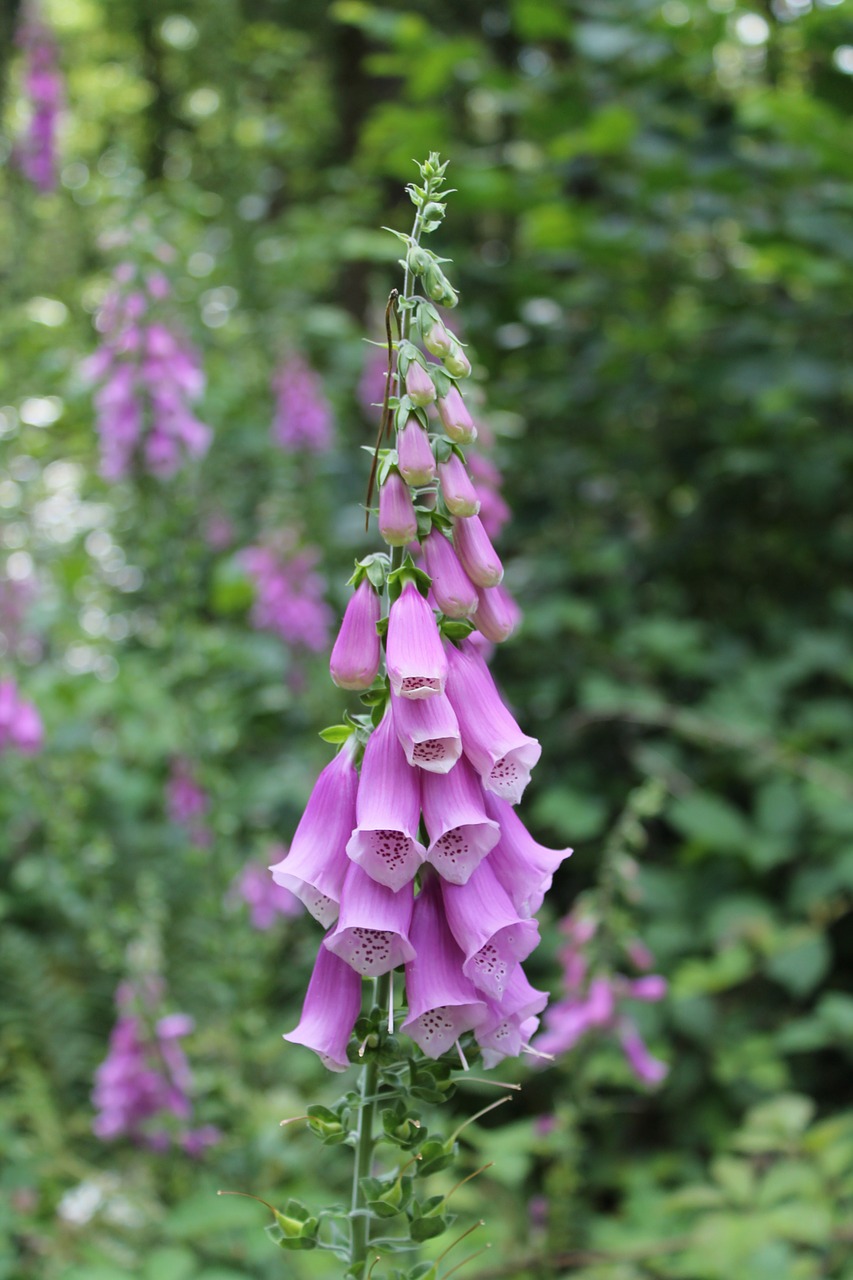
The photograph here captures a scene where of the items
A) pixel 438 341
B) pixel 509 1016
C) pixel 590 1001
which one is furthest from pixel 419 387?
pixel 590 1001

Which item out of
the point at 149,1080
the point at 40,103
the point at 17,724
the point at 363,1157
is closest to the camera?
the point at 363,1157

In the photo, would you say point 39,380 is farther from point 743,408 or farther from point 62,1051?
point 743,408

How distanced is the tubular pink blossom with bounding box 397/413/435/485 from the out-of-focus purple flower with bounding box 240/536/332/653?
122 inches

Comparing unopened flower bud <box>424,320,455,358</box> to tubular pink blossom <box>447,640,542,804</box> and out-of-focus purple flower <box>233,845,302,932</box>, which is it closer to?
tubular pink blossom <box>447,640,542,804</box>

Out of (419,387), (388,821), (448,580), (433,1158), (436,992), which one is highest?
(419,387)

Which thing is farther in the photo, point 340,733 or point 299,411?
point 299,411

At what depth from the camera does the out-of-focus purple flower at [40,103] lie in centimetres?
422

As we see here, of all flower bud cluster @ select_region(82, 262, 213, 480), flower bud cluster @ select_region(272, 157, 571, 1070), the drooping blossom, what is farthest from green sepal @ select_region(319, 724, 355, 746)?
flower bud cluster @ select_region(82, 262, 213, 480)

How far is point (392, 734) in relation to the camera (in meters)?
1.04

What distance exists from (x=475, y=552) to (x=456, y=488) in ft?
0.22

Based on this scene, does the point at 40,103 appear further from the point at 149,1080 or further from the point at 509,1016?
the point at 509,1016

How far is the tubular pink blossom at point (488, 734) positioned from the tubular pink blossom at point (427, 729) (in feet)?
0.14

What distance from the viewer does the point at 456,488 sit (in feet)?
3.40

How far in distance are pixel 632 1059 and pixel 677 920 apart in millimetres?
1170
